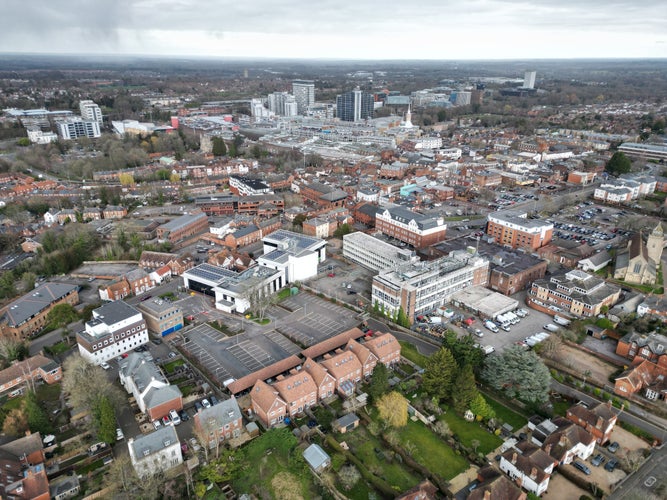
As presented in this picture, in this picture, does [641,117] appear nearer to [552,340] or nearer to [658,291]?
[658,291]

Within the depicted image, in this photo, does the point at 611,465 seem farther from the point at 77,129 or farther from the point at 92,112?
the point at 92,112

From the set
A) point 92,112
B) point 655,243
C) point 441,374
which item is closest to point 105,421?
point 441,374

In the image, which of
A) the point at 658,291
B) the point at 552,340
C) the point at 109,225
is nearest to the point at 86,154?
the point at 109,225

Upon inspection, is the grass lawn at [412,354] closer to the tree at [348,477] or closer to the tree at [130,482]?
the tree at [348,477]

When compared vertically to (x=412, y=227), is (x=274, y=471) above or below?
below

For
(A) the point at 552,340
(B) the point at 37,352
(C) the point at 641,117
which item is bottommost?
(B) the point at 37,352

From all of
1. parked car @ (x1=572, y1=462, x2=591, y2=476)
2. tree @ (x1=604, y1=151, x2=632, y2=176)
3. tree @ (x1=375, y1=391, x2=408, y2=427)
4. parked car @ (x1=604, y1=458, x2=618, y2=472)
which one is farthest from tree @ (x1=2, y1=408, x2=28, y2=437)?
tree @ (x1=604, y1=151, x2=632, y2=176)
